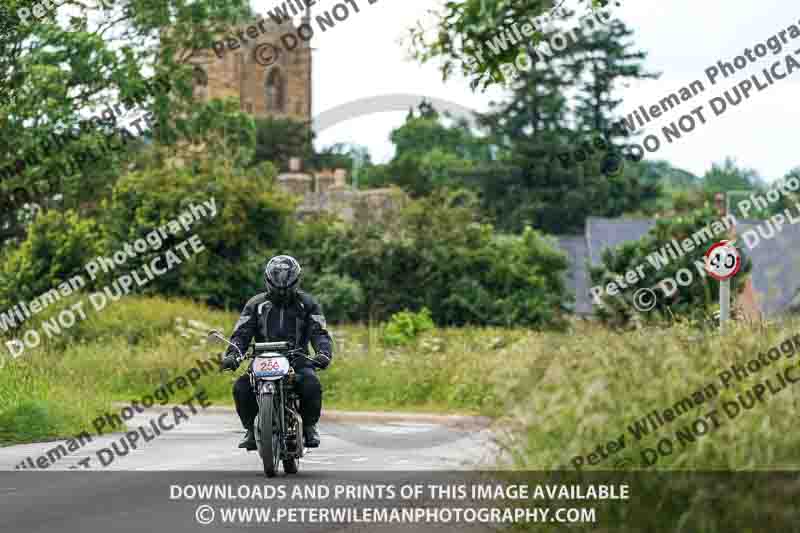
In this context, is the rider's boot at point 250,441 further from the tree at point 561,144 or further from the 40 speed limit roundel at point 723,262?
the tree at point 561,144

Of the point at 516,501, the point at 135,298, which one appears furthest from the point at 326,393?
the point at 516,501

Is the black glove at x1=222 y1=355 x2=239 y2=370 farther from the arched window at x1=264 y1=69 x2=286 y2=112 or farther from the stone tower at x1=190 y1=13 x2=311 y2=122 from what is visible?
the arched window at x1=264 y1=69 x2=286 y2=112

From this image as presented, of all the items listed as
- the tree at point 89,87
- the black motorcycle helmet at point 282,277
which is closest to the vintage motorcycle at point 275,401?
the black motorcycle helmet at point 282,277

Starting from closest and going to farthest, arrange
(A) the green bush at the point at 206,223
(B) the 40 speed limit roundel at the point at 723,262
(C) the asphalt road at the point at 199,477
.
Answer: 1. (C) the asphalt road at the point at 199,477
2. (B) the 40 speed limit roundel at the point at 723,262
3. (A) the green bush at the point at 206,223

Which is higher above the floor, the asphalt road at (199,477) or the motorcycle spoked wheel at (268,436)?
the motorcycle spoked wheel at (268,436)

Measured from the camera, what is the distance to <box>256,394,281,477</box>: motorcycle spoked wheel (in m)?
12.1

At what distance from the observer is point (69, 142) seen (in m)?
39.2

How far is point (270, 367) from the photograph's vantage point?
12211mm

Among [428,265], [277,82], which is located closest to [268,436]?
[428,265]

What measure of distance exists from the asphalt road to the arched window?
358 ft

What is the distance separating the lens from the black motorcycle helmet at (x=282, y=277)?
12.5 meters

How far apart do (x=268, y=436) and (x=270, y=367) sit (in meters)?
0.58

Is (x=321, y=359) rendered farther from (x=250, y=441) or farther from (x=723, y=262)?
(x=723, y=262)

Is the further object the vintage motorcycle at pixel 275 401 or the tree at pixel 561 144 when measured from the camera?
the tree at pixel 561 144
